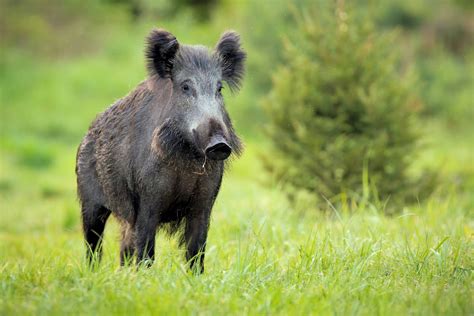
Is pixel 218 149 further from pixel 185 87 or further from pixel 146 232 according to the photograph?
pixel 146 232

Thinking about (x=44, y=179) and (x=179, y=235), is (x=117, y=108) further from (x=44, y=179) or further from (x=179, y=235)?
(x=44, y=179)

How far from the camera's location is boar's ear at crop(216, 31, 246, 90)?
241 inches

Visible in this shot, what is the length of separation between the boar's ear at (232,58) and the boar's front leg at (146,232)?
123 cm

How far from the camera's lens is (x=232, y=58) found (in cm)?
618

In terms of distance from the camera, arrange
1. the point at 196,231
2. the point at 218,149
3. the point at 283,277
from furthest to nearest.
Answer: the point at 196,231
the point at 283,277
the point at 218,149

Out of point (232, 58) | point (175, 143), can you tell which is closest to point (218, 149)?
point (175, 143)

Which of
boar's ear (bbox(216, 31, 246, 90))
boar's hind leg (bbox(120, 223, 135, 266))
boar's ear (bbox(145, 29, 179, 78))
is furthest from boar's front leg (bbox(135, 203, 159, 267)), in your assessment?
boar's ear (bbox(216, 31, 246, 90))

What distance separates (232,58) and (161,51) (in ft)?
→ 2.13

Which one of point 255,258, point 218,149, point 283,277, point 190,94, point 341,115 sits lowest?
point 283,277

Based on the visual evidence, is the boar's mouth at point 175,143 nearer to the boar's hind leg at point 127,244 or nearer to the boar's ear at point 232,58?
the boar's ear at point 232,58

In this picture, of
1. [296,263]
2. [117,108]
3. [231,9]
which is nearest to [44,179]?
[117,108]

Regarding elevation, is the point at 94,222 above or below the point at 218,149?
below

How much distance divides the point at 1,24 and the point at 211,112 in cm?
1819

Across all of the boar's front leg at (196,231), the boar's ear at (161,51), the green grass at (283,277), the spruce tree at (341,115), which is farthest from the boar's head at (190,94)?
the spruce tree at (341,115)
